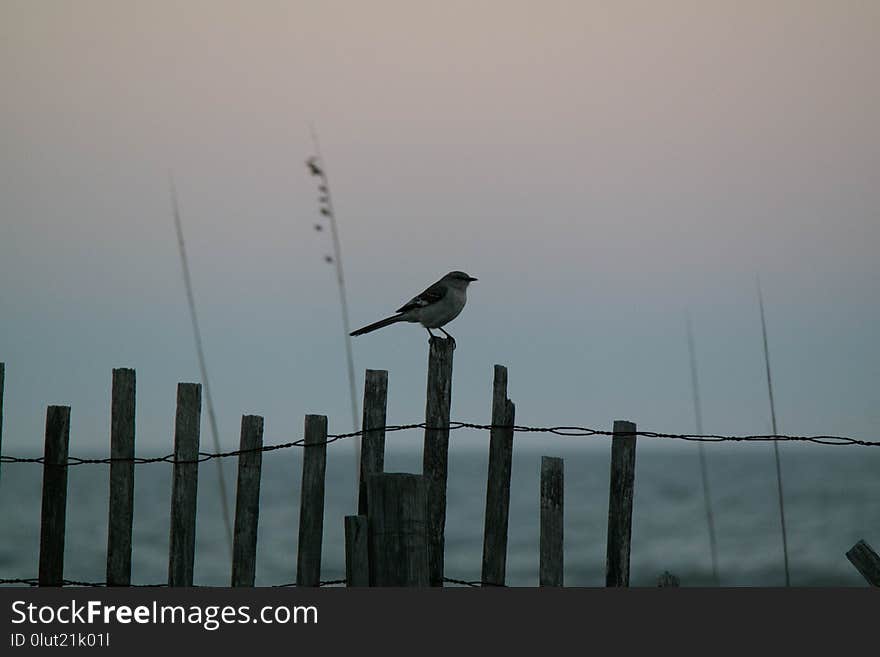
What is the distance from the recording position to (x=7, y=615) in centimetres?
459

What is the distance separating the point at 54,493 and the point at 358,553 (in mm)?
1693

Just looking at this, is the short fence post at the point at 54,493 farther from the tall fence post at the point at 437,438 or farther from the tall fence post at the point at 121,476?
the tall fence post at the point at 437,438

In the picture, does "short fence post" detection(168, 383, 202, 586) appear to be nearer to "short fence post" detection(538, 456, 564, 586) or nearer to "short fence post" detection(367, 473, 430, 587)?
"short fence post" detection(367, 473, 430, 587)

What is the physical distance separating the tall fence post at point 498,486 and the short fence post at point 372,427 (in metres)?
0.48

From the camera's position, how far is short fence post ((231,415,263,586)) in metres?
5.03

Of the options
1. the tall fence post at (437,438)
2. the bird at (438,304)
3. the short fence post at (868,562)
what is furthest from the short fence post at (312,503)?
the bird at (438,304)

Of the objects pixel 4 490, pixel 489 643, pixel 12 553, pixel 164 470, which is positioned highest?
pixel 164 470

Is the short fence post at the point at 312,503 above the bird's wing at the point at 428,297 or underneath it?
underneath

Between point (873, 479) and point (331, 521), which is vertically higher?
point (873, 479)

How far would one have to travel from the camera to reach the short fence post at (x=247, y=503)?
16.5ft

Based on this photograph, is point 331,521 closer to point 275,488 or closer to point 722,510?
point 722,510

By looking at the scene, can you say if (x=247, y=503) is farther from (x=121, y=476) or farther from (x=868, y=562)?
(x=868, y=562)

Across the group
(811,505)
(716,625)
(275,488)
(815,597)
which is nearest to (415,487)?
(716,625)

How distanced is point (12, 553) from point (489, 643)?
21.0 meters
